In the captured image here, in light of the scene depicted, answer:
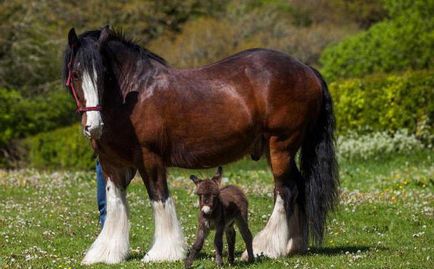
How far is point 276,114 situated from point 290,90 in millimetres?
325

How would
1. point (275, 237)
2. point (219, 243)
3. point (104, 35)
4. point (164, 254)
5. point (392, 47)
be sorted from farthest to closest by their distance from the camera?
point (392, 47) → point (275, 237) → point (104, 35) → point (164, 254) → point (219, 243)

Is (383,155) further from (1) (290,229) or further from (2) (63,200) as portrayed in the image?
(1) (290,229)

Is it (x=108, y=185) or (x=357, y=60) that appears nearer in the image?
(x=108, y=185)

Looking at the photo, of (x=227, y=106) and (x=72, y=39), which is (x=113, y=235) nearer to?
(x=227, y=106)

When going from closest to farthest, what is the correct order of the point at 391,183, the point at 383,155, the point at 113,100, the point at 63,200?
the point at 113,100 < the point at 63,200 < the point at 391,183 < the point at 383,155

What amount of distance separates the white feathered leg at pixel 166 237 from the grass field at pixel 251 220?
22cm

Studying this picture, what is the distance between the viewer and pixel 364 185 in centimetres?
1806

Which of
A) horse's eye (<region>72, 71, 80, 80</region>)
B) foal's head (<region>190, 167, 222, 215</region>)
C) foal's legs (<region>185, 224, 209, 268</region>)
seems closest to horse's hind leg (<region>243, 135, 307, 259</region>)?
foal's legs (<region>185, 224, 209, 268</region>)

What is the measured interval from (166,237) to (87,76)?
1877mm

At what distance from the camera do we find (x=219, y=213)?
8945 millimetres

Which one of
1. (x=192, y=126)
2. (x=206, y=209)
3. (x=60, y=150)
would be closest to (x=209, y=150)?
(x=192, y=126)

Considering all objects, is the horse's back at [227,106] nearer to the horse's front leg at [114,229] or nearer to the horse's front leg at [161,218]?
the horse's front leg at [161,218]

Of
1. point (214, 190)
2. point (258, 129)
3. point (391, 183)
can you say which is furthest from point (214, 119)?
point (391, 183)

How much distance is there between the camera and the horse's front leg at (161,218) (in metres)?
9.32
